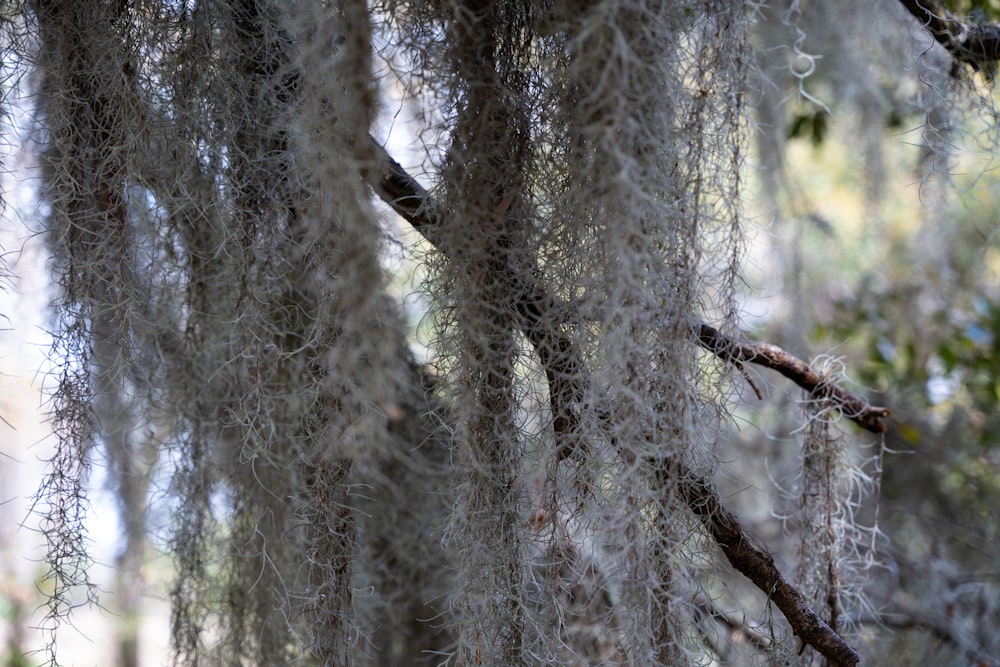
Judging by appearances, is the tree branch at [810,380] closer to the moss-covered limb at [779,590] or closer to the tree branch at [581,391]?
the tree branch at [581,391]

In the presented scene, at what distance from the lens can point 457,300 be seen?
0.66 m

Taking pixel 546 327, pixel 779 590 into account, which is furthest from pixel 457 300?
pixel 779 590

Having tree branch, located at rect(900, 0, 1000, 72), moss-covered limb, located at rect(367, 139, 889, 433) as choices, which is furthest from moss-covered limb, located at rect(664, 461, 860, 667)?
tree branch, located at rect(900, 0, 1000, 72)

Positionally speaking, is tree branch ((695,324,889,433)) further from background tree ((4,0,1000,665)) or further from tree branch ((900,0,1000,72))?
tree branch ((900,0,1000,72))

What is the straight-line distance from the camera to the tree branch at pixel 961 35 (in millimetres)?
887

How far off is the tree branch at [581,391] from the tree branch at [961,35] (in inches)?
17.8

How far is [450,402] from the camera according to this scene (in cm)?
72

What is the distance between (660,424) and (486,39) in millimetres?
366

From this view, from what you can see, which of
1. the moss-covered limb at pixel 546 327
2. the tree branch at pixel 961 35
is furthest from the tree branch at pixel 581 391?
the tree branch at pixel 961 35

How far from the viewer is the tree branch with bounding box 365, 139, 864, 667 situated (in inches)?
26.5

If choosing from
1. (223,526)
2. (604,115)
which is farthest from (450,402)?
(223,526)

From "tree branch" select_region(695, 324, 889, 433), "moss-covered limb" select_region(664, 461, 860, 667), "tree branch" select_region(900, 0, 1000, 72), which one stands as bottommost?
"moss-covered limb" select_region(664, 461, 860, 667)

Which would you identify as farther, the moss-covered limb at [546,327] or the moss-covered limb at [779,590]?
the moss-covered limb at [779,590]

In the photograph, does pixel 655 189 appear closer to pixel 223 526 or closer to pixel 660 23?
pixel 660 23
